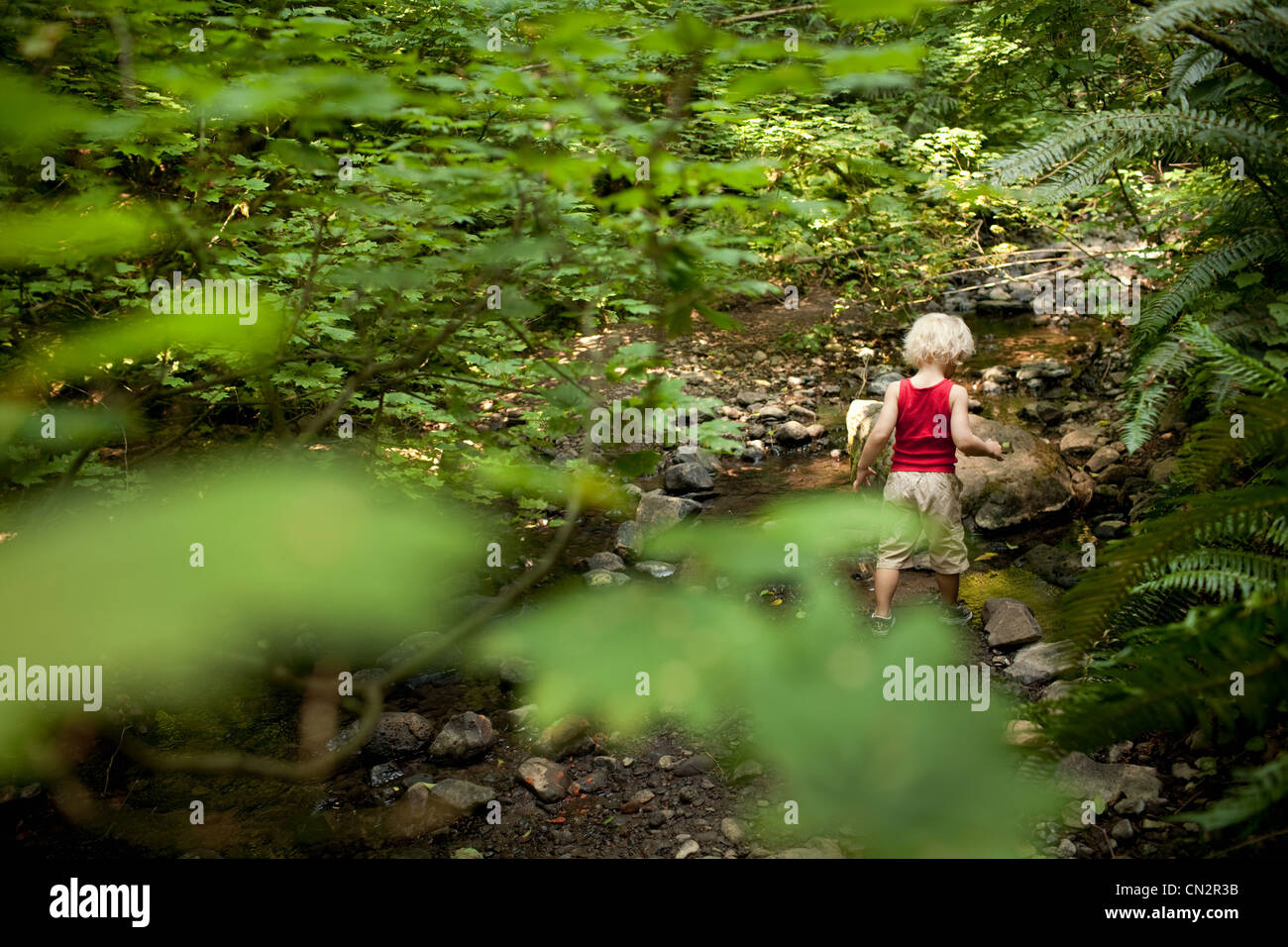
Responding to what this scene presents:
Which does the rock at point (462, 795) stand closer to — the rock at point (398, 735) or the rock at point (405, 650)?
the rock at point (398, 735)

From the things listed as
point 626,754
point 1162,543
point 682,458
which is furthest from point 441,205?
point 682,458

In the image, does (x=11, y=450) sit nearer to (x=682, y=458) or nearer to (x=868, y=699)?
(x=868, y=699)

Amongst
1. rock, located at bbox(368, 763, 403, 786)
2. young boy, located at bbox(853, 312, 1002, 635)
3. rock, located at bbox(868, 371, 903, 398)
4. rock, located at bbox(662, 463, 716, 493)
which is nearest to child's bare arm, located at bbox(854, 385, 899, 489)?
young boy, located at bbox(853, 312, 1002, 635)

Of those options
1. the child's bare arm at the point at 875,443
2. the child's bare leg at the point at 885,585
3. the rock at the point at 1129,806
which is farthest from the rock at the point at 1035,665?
the child's bare arm at the point at 875,443

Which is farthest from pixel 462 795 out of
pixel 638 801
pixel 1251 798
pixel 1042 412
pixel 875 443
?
pixel 1042 412

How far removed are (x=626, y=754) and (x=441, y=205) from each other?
240cm

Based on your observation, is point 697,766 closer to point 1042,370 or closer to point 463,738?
point 463,738

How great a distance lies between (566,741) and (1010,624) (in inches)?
87.6

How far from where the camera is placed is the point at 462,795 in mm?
2869

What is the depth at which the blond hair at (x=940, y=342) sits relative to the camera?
11.0ft

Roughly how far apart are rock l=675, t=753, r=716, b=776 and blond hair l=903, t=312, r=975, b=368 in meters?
2.03

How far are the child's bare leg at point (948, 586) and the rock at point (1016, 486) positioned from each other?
125 cm

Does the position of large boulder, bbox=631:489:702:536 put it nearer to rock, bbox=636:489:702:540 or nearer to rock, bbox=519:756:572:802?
rock, bbox=636:489:702:540

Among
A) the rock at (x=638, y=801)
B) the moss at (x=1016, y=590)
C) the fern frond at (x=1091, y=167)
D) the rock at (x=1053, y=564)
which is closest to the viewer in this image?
the fern frond at (x=1091, y=167)
